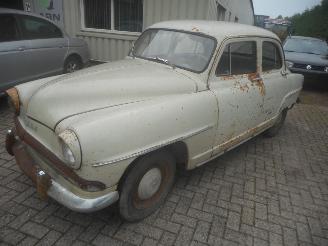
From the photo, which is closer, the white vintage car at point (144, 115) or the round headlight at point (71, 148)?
the round headlight at point (71, 148)

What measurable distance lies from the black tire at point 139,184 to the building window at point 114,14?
6157 millimetres

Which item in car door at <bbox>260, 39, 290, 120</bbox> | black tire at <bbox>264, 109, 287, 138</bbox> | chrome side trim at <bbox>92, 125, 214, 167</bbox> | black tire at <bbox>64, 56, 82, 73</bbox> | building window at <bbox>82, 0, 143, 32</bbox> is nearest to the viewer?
chrome side trim at <bbox>92, 125, 214, 167</bbox>

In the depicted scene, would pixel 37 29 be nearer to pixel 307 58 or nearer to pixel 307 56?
pixel 307 58

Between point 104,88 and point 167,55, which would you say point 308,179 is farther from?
point 104,88

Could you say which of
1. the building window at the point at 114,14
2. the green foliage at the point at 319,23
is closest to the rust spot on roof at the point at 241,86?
the building window at the point at 114,14

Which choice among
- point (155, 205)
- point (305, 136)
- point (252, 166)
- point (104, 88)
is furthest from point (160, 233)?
point (305, 136)

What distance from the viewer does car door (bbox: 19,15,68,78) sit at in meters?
5.94

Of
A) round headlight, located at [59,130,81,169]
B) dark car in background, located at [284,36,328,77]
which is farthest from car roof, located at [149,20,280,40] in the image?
dark car in background, located at [284,36,328,77]

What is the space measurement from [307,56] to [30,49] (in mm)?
8321

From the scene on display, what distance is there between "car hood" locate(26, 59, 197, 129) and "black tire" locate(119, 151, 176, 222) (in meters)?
0.61

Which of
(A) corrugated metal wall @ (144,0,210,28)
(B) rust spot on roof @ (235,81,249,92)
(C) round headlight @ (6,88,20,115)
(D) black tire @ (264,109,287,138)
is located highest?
(A) corrugated metal wall @ (144,0,210,28)

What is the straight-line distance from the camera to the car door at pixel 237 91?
3.58 m

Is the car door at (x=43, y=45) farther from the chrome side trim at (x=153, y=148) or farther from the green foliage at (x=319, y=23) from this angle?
the green foliage at (x=319, y=23)

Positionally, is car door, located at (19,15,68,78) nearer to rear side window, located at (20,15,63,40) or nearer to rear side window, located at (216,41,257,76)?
rear side window, located at (20,15,63,40)
